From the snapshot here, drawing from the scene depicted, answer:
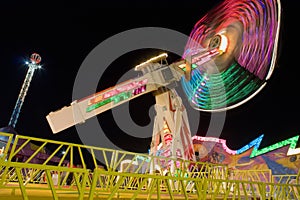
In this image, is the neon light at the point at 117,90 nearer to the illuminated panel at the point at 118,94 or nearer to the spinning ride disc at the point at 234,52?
the illuminated panel at the point at 118,94

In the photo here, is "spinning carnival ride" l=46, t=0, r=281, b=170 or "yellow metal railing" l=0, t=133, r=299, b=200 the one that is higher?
"spinning carnival ride" l=46, t=0, r=281, b=170

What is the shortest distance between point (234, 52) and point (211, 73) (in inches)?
71.0

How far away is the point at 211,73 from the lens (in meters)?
14.8

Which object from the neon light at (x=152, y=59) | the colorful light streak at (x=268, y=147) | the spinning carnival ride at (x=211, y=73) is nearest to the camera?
the spinning carnival ride at (x=211, y=73)

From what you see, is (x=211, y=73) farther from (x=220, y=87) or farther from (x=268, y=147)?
(x=268, y=147)

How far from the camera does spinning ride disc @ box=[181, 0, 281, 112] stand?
1230cm

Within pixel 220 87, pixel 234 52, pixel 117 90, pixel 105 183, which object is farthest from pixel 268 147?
pixel 105 183

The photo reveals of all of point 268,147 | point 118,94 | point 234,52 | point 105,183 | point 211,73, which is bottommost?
point 105,183

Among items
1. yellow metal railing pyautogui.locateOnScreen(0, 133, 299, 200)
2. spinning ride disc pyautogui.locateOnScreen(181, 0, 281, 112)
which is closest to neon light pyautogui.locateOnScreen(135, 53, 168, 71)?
spinning ride disc pyautogui.locateOnScreen(181, 0, 281, 112)

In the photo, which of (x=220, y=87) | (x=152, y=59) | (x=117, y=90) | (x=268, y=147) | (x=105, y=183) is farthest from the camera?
(x=268, y=147)

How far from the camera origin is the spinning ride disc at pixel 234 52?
12.3 m

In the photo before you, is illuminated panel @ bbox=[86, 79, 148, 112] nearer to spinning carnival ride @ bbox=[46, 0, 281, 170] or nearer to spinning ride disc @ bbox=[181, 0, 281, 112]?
spinning carnival ride @ bbox=[46, 0, 281, 170]

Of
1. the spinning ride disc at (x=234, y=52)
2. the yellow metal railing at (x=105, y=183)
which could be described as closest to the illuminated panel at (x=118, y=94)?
the yellow metal railing at (x=105, y=183)

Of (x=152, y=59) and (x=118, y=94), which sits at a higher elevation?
(x=152, y=59)
